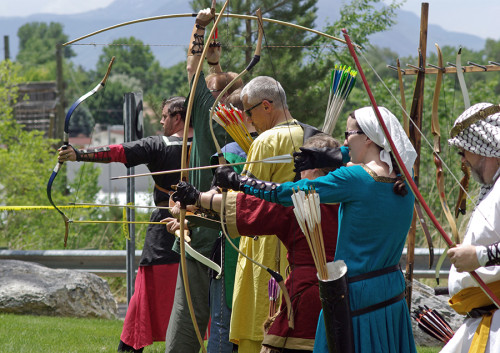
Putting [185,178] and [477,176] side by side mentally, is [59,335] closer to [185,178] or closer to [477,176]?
[185,178]

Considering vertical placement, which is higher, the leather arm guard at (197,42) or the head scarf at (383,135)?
the leather arm guard at (197,42)

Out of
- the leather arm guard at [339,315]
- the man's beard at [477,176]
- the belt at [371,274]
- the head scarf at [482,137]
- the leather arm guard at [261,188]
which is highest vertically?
the head scarf at [482,137]

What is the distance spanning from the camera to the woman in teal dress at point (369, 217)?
2.96 m

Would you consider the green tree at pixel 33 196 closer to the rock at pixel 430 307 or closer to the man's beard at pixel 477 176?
the rock at pixel 430 307

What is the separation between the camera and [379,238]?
3006 mm

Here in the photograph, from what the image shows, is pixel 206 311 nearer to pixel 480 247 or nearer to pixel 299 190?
pixel 299 190

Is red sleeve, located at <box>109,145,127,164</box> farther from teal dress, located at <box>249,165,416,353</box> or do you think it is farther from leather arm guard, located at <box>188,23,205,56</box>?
teal dress, located at <box>249,165,416,353</box>

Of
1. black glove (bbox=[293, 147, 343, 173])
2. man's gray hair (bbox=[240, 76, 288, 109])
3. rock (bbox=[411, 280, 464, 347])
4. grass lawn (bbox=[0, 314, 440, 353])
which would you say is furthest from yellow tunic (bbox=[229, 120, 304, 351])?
rock (bbox=[411, 280, 464, 347])

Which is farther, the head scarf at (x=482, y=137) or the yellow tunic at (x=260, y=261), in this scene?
the yellow tunic at (x=260, y=261)

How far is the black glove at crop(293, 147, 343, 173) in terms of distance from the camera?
Result: 10.7 ft

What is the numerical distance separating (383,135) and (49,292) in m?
4.84

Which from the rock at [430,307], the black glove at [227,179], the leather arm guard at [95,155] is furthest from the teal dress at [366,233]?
the rock at [430,307]

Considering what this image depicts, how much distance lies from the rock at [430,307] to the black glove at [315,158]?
283cm

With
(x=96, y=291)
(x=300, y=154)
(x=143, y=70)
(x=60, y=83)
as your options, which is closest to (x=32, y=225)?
(x=96, y=291)
